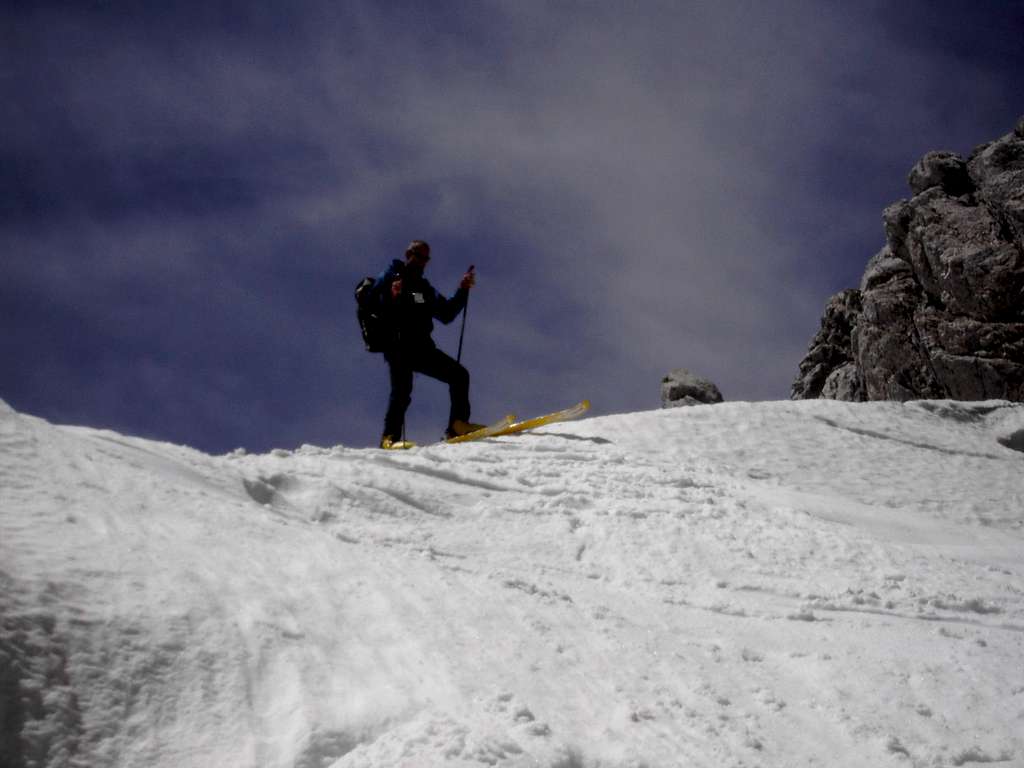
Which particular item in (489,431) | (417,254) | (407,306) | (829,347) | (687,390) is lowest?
(489,431)

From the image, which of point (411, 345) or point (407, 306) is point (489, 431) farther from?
point (407, 306)

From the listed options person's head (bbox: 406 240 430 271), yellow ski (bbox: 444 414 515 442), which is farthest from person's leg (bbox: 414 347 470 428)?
person's head (bbox: 406 240 430 271)

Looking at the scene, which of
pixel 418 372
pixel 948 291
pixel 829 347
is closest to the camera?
pixel 418 372

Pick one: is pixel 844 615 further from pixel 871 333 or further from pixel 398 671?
pixel 871 333

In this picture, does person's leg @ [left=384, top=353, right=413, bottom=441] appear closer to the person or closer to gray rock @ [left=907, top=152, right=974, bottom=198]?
the person

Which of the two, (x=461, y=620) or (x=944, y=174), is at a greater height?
(x=944, y=174)

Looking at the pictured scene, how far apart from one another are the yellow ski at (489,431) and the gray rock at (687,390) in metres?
12.3

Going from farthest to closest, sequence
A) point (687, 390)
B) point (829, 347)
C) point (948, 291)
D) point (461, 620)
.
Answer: point (829, 347)
point (687, 390)
point (948, 291)
point (461, 620)

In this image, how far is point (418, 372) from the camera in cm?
1027

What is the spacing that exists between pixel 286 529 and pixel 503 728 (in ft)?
6.81

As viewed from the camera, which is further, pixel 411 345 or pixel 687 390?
pixel 687 390

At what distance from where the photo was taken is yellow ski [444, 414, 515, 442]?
9.64 m

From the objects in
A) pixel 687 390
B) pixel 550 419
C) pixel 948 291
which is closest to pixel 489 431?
pixel 550 419

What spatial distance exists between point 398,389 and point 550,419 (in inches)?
73.1
